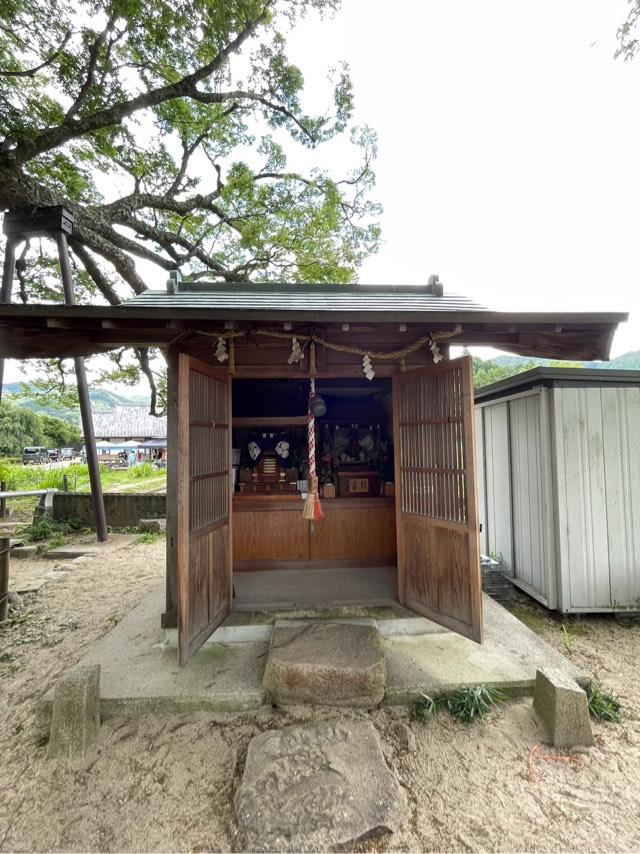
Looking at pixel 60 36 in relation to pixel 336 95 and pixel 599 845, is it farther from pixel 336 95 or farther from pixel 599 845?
pixel 599 845

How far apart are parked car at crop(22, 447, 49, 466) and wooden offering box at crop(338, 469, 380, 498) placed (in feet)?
98.7

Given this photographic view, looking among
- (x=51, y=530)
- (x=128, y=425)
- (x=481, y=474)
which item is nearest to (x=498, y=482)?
(x=481, y=474)

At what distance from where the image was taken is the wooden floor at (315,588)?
12.6 feet

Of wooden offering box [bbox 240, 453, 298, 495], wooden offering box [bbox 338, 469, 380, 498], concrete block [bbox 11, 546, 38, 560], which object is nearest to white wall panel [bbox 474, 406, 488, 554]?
wooden offering box [bbox 338, 469, 380, 498]

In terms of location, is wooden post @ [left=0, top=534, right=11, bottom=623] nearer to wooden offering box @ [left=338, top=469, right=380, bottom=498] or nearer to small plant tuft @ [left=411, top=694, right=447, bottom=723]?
wooden offering box @ [left=338, top=469, right=380, bottom=498]

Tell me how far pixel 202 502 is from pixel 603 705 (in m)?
3.67

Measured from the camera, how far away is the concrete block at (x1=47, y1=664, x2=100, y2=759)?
7.86ft

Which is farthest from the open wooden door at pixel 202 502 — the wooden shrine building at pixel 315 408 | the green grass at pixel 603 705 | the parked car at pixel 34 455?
the parked car at pixel 34 455

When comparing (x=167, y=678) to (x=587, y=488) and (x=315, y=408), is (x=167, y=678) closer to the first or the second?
(x=315, y=408)

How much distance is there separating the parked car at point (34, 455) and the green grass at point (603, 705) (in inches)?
1301

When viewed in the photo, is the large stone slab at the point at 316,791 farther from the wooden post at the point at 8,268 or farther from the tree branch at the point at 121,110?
the tree branch at the point at 121,110

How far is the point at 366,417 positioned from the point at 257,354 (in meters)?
2.60

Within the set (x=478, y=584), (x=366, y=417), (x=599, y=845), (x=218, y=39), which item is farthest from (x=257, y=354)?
(x=218, y=39)

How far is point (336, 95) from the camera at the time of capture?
9.57 metres
